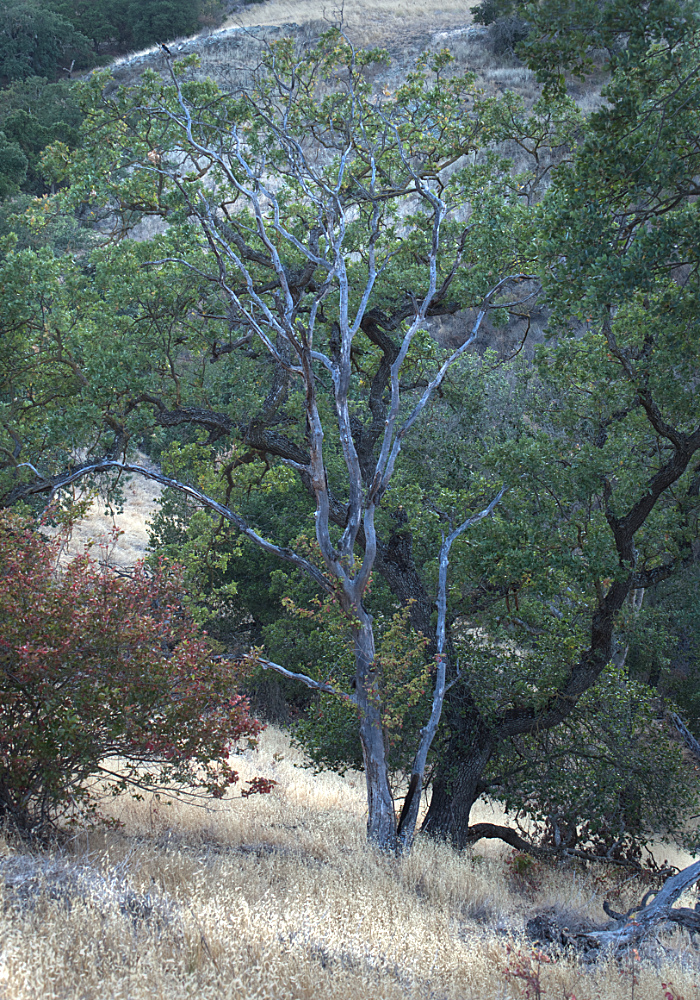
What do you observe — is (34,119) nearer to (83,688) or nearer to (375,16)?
(375,16)

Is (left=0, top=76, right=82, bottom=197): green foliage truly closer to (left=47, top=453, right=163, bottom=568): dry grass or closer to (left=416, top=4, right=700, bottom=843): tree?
(left=47, top=453, right=163, bottom=568): dry grass

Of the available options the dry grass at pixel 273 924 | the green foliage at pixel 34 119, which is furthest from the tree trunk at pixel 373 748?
the green foliage at pixel 34 119

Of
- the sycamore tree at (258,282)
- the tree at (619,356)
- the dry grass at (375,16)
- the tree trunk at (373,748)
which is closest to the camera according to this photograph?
the tree at (619,356)

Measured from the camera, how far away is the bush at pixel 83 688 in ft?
19.8

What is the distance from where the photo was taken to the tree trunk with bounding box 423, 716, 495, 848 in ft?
32.8

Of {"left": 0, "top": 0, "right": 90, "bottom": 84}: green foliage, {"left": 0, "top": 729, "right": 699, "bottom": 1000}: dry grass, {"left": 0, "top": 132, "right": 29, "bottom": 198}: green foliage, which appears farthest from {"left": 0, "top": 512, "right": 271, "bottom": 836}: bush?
{"left": 0, "top": 0, "right": 90, "bottom": 84}: green foliage

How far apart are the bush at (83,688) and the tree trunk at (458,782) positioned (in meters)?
4.18

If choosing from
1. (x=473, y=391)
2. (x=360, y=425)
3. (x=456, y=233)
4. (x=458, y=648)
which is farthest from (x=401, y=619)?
(x=456, y=233)

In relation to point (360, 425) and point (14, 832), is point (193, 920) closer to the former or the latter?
point (14, 832)

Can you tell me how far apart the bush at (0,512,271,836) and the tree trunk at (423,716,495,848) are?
4.18 m

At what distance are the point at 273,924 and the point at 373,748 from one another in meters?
3.08

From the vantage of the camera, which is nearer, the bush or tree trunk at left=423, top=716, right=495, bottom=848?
the bush

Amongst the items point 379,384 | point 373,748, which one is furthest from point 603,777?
point 379,384

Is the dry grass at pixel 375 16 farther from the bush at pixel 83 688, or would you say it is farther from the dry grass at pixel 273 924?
the dry grass at pixel 273 924
